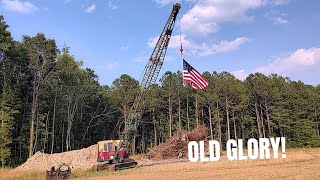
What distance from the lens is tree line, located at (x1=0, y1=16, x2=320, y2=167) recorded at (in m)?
55.4

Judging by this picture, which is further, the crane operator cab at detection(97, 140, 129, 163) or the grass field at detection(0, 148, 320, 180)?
the crane operator cab at detection(97, 140, 129, 163)

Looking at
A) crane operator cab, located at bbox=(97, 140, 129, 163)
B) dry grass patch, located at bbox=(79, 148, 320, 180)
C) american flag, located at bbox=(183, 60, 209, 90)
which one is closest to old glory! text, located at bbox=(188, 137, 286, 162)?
dry grass patch, located at bbox=(79, 148, 320, 180)

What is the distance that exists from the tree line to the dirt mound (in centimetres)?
1042

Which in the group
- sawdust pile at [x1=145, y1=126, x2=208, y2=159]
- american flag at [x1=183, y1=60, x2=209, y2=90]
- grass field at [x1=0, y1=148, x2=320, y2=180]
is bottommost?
grass field at [x1=0, y1=148, x2=320, y2=180]

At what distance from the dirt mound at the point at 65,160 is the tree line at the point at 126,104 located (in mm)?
10419

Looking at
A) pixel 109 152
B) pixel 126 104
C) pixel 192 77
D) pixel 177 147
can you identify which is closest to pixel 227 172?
pixel 192 77

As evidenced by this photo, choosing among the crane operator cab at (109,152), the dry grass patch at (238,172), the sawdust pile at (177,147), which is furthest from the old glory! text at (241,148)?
the sawdust pile at (177,147)

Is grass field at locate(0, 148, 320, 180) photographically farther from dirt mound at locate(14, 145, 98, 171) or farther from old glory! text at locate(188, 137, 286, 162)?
dirt mound at locate(14, 145, 98, 171)

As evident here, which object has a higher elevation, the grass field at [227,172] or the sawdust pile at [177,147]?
the sawdust pile at [177,147]

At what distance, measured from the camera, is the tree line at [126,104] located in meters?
55.4

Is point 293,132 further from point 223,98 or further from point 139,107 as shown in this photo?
point 139,107

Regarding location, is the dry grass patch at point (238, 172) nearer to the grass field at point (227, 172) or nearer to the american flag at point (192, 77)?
the grass field at point (227, 172)

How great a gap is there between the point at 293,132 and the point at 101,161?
6083 cm

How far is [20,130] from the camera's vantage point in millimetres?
57125
